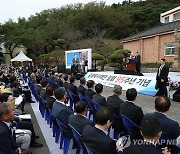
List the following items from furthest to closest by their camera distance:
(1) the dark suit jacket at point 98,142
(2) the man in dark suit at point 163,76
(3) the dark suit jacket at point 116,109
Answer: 1. (2) the man in dark suit at point 163,76
2. (3) the dark suit jacket at point 116,109
3. (1) the dark suit jacket at point 98,142

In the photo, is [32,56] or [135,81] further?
[32,56]

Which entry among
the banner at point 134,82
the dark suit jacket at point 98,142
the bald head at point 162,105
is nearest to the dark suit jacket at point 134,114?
the bald head at point 162,105

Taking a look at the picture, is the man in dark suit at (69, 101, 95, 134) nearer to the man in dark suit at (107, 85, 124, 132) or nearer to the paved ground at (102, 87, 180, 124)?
the man in dark suit at (107, 85, 124, 132)

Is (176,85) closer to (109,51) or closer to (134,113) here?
(134,113)

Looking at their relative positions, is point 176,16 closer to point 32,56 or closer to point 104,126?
point 32,56

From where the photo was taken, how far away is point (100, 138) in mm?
2771

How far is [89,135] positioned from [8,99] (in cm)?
278

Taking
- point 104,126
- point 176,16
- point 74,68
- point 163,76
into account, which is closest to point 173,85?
point 163,76

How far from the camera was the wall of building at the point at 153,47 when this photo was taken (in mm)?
23231

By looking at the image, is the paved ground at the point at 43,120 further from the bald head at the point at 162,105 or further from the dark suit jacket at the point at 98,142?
the bald head at the point at 162,105

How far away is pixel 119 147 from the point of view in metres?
2.90

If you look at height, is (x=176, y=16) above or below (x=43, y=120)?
above

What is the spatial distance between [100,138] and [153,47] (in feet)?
76.9

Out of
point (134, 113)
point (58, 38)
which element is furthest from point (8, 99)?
point (58, 38)
